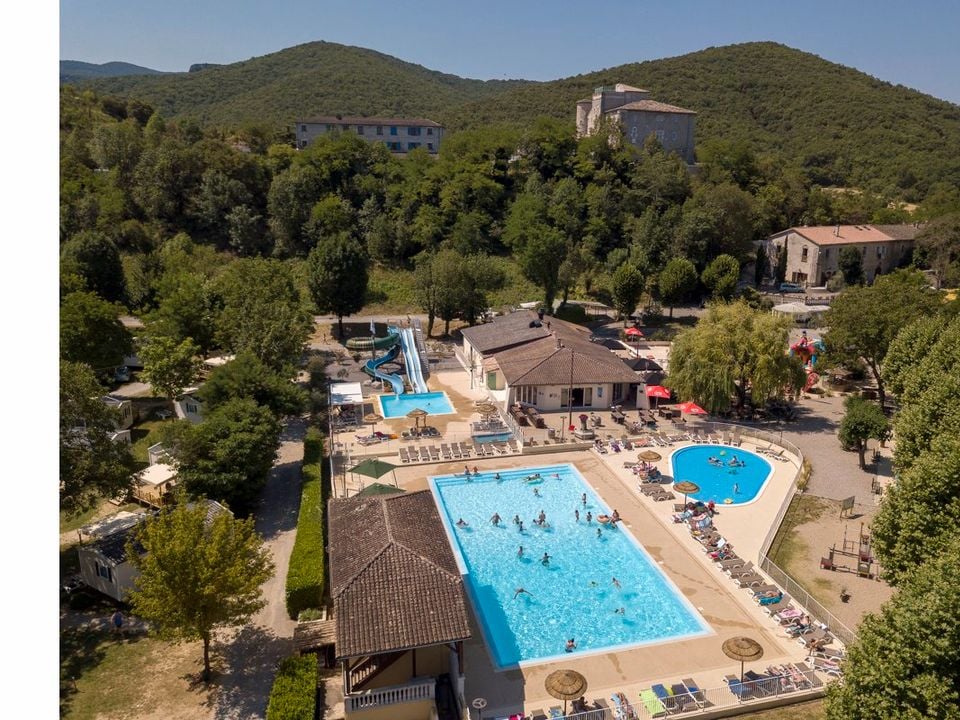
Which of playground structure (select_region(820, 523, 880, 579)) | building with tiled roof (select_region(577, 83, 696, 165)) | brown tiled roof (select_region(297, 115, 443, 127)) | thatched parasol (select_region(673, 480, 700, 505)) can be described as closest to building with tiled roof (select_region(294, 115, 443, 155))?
brown tiled roof (select_region(297, 115, 443, 127))

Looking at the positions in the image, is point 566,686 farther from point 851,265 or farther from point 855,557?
point 851,265

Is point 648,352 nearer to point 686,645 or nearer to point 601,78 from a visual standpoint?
point 686,645

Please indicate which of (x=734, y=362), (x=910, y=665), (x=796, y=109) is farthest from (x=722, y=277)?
(x=796, y=109)

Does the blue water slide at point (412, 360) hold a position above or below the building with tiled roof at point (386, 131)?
below

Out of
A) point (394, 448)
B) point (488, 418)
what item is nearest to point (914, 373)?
point (488, 418)

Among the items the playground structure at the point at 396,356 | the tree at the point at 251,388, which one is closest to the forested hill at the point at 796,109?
the playground structure at the point at 396,356

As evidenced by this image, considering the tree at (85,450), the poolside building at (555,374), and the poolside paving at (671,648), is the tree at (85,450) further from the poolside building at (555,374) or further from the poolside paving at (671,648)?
the poolside building at (555,374)

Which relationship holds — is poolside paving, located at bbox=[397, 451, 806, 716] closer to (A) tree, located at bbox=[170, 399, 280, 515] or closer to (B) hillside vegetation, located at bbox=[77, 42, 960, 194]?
(A) tree, located at bbox=[170, 399, 280, 515]
